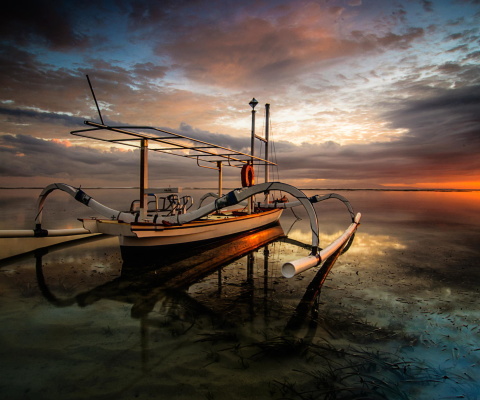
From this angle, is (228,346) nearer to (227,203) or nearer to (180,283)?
(180,283)

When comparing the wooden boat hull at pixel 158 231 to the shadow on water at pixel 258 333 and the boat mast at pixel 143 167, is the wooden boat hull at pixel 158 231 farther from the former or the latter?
the shadow on water at pixel 258 333

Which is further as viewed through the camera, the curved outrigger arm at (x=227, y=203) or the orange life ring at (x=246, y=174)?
the orange life ring at (x=246, y=174)

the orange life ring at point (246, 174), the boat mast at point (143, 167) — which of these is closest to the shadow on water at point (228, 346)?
the boat mast at point (143, 167)

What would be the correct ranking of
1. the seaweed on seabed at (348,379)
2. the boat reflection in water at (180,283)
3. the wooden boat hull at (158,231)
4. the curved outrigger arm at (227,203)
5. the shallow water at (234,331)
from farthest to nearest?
1. the wooden boat hull at (158,231)
2. the curved outrigger arm at (227,203)
3. the boat reflection in water at (180,283)
4. the shallow water at (234,331)
5. the seaweed on seabed at (348,379)

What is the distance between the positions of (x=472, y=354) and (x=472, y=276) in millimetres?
5556

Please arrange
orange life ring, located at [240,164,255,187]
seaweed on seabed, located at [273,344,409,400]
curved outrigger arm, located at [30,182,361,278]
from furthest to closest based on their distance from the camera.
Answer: orange life ring, located at [240,164,255,187]
curved outrigger arm, located at [30,182,361,278]
seaweed on seabed, located at [273,344,409,400]

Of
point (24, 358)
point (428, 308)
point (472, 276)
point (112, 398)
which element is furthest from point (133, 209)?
point (472, 276)

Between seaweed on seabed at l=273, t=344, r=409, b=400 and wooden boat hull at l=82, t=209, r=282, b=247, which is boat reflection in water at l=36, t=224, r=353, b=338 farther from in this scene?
seaweed on seabed at l=273, t=344, r=409, b=400

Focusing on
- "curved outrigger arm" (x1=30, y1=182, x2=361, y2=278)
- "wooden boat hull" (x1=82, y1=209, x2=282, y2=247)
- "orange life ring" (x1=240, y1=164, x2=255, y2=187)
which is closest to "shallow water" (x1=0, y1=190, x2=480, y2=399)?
"curved outrigger arm" (x1=30, y1=182, x2=361, y2=278)

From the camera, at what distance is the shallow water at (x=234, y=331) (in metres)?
3.43

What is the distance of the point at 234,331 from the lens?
4.73m

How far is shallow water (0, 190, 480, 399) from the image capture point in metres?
3.43

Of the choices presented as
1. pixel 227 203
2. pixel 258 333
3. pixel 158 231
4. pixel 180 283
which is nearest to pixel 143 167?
pixel 158 231

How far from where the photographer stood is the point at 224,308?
571 centimetres
